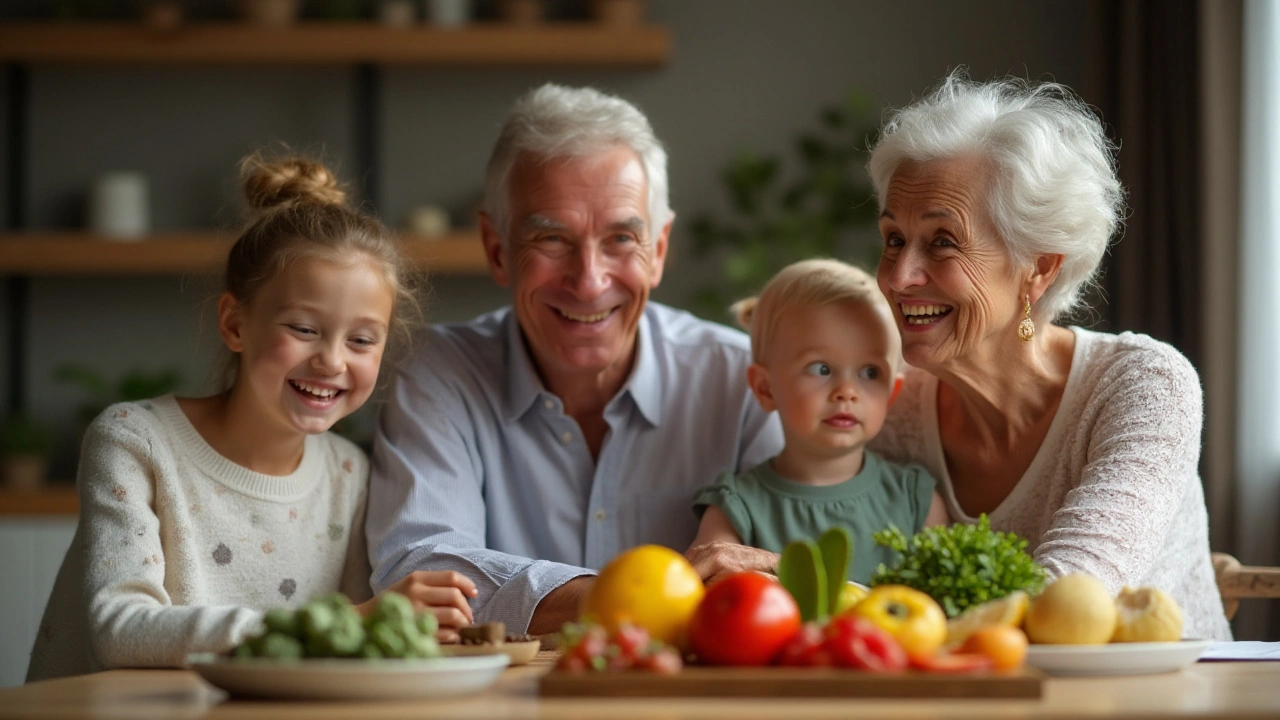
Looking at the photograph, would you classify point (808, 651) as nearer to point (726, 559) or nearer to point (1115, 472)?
point (726, 559)

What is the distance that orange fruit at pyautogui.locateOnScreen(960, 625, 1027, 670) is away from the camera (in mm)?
1194

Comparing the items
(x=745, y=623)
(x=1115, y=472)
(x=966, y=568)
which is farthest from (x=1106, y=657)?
(x=1115, y=472)

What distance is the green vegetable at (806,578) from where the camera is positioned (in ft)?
4.26

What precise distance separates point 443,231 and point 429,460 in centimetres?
279

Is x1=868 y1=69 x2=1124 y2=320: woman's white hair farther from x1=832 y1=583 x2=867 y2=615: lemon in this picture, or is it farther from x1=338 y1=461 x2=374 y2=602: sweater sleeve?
x1=338 y1=461 x2=374 y2=602: sweater sleeve

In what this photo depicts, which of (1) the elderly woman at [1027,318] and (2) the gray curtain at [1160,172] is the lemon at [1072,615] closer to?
(1) the elderly woman at [1027,318]

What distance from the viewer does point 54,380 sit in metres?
5.09

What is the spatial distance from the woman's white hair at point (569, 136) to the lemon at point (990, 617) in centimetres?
126

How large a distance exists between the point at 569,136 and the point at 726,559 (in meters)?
0.91

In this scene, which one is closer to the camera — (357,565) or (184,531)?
(184,531)

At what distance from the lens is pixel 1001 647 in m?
1.20

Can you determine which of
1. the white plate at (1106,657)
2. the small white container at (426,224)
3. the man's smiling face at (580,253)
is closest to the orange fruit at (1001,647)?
the white plate at (1106,657)

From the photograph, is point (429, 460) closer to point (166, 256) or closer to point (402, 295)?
point (402, 295)

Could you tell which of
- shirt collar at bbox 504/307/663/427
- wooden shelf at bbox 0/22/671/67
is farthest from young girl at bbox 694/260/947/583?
wooden shelf at bbox 0/22/671/67
